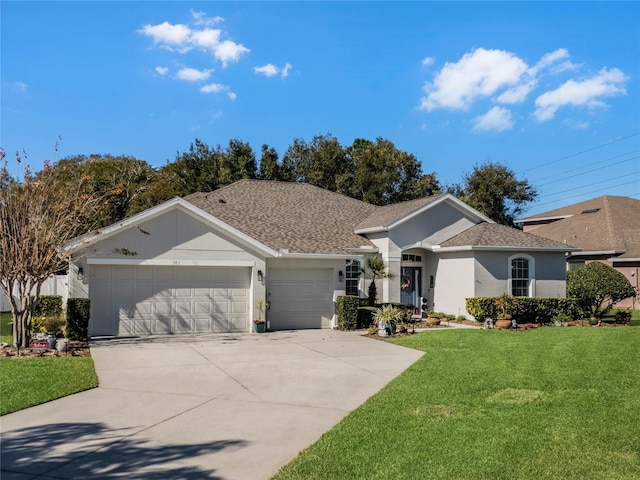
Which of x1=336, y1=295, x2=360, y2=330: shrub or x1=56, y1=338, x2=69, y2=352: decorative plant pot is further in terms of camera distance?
x1=336, y1=295, x2=360, y2=330: shrub

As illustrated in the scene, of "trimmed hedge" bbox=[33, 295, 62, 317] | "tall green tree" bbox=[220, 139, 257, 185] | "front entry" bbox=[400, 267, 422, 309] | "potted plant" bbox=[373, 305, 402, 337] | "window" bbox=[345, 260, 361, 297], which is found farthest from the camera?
"tall green tree" bbox=[220, 139, 257, 185]

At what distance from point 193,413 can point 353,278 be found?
14.6m

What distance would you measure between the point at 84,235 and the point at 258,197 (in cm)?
1094

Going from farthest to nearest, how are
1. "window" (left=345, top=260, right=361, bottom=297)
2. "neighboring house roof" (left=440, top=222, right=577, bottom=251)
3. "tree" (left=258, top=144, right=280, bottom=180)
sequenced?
"tree" (left=258, top=144, right=280, bottom=180) < "window" (left=345, top=260, right=361, bottom=297) < "neighboring house roof" (left=440, top=222, right=577, bottom=251)

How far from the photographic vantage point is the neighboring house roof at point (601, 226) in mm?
29844

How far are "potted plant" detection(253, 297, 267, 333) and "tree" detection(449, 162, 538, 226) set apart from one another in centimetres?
2959

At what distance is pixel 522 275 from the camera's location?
22.4 meters

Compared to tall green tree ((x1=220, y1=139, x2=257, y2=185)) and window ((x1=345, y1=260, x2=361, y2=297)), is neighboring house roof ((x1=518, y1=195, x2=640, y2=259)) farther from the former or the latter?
tall green tree ((x1=220, y1=139, x2=257, y2=185))

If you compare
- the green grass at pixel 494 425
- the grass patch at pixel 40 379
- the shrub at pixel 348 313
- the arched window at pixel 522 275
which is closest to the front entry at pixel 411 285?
the arched window at pixel 522 275

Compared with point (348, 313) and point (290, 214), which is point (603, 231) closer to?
point (290, 214)

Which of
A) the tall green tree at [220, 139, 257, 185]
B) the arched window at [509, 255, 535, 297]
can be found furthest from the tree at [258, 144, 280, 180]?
the arched window at [509, 255, 535, 297]

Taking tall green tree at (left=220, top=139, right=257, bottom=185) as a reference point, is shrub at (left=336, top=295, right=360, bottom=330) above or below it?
below

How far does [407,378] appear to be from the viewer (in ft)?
33.8

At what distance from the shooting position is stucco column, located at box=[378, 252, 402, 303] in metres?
21.9
